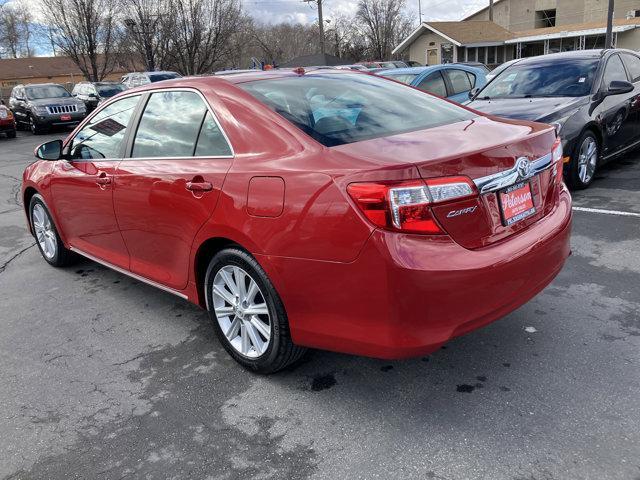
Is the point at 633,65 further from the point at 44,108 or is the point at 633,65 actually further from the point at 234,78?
the point at 44,108

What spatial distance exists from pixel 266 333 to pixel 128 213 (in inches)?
55.8

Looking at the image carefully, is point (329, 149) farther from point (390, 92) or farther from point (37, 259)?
point (37, 259)

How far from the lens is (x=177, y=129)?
3428 mm

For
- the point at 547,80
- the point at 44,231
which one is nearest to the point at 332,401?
the point at 44,231

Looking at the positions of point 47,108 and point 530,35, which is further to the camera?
point 530,35

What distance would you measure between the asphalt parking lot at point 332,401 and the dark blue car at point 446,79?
6.90m

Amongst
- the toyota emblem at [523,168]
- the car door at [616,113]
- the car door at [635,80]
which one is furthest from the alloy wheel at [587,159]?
the toyota emblem at [523,168]

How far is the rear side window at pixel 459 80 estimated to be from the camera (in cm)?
1083

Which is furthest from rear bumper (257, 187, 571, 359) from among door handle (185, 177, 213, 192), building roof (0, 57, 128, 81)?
building roof (0, 57, 128, 81)

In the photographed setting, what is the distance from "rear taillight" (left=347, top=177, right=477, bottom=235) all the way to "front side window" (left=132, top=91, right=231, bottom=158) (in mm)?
994

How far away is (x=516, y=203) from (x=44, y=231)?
14.4ft

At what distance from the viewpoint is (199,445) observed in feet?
8.45

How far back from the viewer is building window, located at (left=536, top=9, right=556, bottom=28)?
50.3m

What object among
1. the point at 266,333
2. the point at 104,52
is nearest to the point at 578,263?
the point at 266,333
